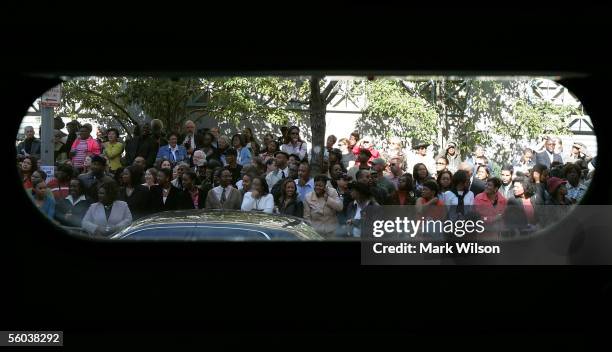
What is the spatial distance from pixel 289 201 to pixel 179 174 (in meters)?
0.69

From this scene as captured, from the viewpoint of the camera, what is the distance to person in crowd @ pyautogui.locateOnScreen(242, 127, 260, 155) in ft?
15.2

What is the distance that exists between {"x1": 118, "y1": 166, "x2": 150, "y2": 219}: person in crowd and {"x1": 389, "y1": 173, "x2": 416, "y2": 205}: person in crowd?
106 cm

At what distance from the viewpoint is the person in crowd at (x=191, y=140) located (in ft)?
14.6

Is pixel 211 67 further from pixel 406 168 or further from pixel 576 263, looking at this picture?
pixel 406 168

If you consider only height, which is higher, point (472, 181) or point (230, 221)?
point (472, 181)

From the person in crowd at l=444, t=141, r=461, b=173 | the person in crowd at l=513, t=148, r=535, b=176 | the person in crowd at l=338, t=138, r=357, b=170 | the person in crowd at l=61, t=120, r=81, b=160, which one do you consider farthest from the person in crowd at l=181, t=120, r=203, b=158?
the person in crowd at l=513, t=148, r=535, b=176

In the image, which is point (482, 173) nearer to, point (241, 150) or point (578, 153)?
point (578, 153)

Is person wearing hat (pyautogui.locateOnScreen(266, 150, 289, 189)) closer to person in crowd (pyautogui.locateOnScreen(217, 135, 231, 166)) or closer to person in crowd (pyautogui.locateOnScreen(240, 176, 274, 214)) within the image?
person in crowd (pyautogui.locateOnScreen(240, 176, 274, 214))

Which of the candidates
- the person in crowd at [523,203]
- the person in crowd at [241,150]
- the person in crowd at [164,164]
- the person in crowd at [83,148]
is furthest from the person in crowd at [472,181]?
the person in crowd at [83,148]

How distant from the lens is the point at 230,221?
3.08 metres

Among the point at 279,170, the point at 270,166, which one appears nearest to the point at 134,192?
the point at 279,170

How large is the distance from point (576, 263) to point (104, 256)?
1596 millimetres

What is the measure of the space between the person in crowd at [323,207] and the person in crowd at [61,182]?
995 millimetres

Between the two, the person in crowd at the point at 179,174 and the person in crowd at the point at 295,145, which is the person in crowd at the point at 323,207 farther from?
the person in crowd at the point at 179,174
